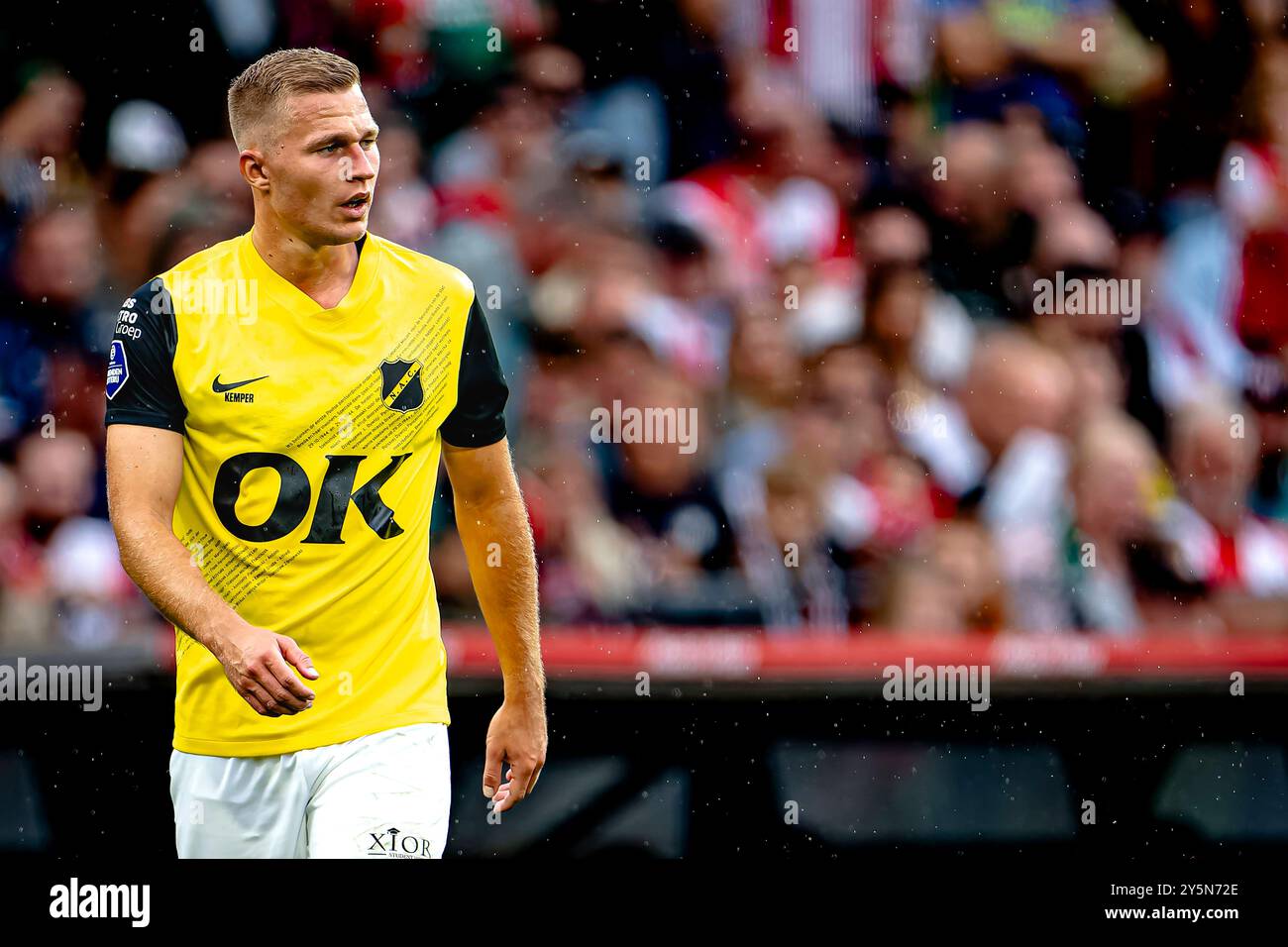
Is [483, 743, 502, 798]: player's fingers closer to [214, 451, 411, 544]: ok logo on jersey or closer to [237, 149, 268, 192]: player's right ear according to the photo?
[214, 451, 411, 544]: ok logo on jersey

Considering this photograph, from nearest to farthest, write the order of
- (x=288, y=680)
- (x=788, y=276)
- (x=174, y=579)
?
(x=288, y=680) → (x=174, y=579) → (x=788, y=276)

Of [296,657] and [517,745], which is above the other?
[296,657]

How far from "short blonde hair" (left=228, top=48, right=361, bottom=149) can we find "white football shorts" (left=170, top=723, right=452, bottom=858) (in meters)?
1.36

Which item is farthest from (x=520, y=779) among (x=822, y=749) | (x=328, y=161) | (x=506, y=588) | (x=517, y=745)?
(x=328, y=161)

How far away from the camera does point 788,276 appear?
6.50 metres

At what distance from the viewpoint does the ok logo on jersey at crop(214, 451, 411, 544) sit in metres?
3.91

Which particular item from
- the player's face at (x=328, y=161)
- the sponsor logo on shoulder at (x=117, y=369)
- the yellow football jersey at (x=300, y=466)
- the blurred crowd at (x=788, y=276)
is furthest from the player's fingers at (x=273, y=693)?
the blurred crowd at (x=788, y=276)

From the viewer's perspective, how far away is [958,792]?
5.20 meters

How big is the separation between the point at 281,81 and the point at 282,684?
1.36 m

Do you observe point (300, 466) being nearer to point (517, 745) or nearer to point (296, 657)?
point (296, 657)

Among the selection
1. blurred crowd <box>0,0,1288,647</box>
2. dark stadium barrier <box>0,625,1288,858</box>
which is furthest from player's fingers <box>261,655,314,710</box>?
blurred crowd <box>0,0,1288,647</box>

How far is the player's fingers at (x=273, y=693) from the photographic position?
3.46 metres
